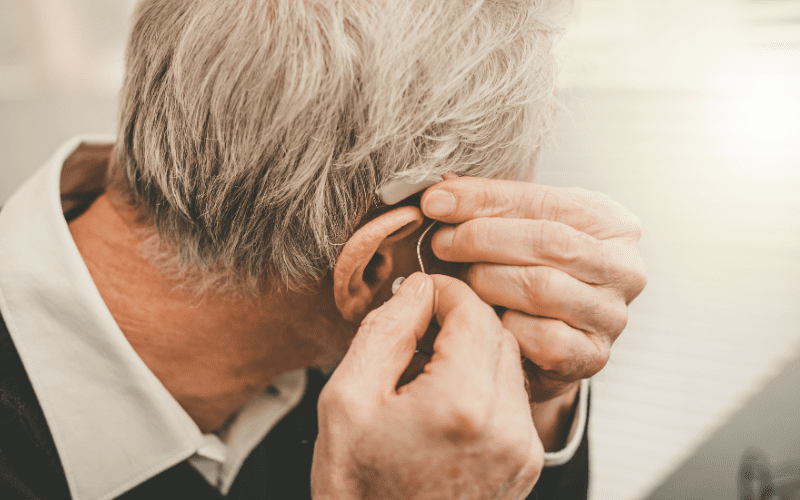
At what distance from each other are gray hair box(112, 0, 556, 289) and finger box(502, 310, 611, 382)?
0.29 meters

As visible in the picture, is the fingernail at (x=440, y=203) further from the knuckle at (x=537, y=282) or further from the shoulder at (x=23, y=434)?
the shoulder at (x=23, y=434)

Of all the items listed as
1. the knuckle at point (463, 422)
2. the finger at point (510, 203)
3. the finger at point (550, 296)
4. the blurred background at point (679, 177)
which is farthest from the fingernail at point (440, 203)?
the blurred background at point (679, 177)

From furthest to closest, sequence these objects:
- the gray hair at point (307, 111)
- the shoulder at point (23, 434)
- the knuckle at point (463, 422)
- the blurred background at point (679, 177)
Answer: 1. the blurred background at point (679, 177)
2. the shoulder at point (23, 434)
3. the gray hair at point (307, 111)
4. the knuckle at point (463, 422)

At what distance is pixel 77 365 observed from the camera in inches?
30.5

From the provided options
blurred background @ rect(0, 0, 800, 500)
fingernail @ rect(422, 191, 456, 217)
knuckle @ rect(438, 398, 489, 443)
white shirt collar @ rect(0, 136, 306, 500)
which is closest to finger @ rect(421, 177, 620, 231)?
fingernail @ rect(422, 191, 456, 217)

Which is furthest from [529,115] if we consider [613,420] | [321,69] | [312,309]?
[613,420]

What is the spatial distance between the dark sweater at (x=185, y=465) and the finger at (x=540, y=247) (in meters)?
0.65

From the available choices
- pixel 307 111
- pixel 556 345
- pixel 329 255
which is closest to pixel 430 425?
pixel 556 345

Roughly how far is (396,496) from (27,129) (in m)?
2.14

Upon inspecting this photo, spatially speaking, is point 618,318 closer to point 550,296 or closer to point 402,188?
point 550,296

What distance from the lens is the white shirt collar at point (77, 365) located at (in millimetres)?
744

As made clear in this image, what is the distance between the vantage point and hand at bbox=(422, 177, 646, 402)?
0.64 m

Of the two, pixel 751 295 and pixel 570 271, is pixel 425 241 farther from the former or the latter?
pixel 751 295

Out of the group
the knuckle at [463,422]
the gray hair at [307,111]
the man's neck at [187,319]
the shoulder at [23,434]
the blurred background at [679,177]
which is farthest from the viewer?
the blurred background at [679,177]
